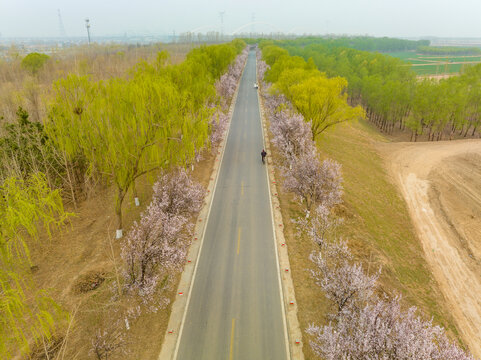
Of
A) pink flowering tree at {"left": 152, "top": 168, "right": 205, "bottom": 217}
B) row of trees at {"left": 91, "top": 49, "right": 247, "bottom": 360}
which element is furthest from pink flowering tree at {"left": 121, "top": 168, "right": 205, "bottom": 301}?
pink flowering tree at {"left": 152, "top": 168, "right": 205, "bottom": 217}

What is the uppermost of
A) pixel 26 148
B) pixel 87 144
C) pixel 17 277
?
pixel 87 144

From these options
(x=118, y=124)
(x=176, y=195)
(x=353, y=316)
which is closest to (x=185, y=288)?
(x=176, y=195)

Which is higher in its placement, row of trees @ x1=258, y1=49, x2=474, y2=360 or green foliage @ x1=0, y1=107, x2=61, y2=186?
green foliage @ x1=0, y1=107, x2=61, y2=186

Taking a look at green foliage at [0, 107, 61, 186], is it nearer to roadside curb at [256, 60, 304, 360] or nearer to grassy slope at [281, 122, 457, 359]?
roadside curb at [256, 60, 304, 360]

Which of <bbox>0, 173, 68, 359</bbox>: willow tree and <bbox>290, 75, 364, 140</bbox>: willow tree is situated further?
<bbox>290, 75, 364, 140</bbox>: willow tree

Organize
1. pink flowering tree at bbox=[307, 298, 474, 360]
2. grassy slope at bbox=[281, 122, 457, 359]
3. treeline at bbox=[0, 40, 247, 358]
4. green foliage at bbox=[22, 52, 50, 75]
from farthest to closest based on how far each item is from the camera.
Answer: green foliage at bbox=[22, 52, 50, 75], grassy slope at bbox=[281, 122, 457, 359], treeline at bbox=[0, 40, 247, 358], pink flowering tree at bbox=[307, 298, 474, 360]

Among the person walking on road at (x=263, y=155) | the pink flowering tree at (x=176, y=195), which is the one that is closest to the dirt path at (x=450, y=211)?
the person walking on road at (x=263, y=155)

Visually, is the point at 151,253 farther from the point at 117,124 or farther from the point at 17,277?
the point at 117,124
